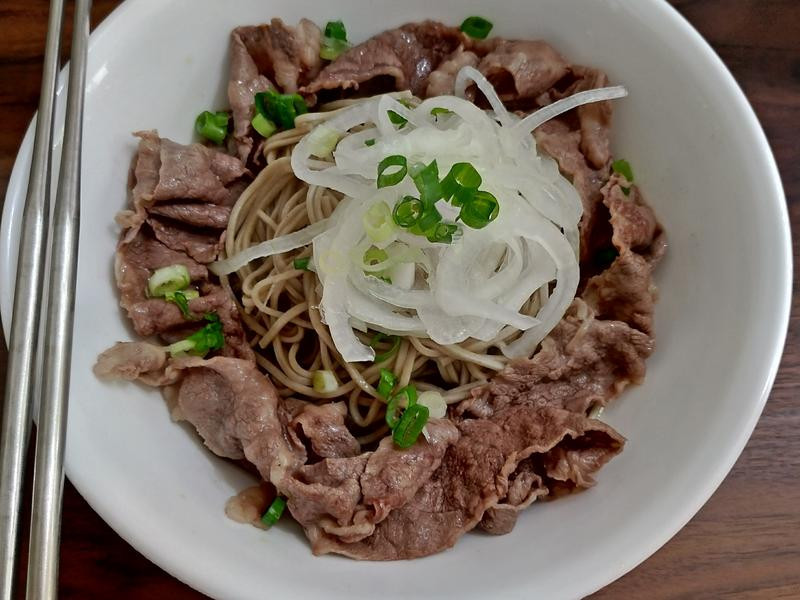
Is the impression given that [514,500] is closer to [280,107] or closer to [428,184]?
[428,184]

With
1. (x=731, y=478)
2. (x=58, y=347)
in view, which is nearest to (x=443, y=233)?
(x=58, y=347)

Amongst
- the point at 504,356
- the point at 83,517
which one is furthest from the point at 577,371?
the point at 83,517

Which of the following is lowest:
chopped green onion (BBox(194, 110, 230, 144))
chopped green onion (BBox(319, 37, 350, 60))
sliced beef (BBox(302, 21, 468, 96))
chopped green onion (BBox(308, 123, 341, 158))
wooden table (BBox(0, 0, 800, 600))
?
wooden table (BBox(0, 0, 800, 600))

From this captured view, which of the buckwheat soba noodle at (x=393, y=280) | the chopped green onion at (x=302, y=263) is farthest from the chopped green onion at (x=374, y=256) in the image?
the chopped green onion at (x=302, y=263)

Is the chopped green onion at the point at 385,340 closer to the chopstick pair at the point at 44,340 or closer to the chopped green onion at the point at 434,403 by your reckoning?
the chopped green onion at the point at 434,403

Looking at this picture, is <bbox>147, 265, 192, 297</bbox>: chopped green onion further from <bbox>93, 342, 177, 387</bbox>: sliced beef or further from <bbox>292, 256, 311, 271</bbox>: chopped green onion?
<bbox>292, 256, 311, 271</bbox>: chopped green onion

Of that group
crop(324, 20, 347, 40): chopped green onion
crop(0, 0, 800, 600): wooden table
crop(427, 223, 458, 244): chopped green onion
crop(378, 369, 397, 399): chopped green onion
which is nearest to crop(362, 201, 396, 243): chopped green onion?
crop(427, 223, 458, 244): chopped green onion

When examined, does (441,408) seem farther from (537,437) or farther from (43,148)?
(43,148)
